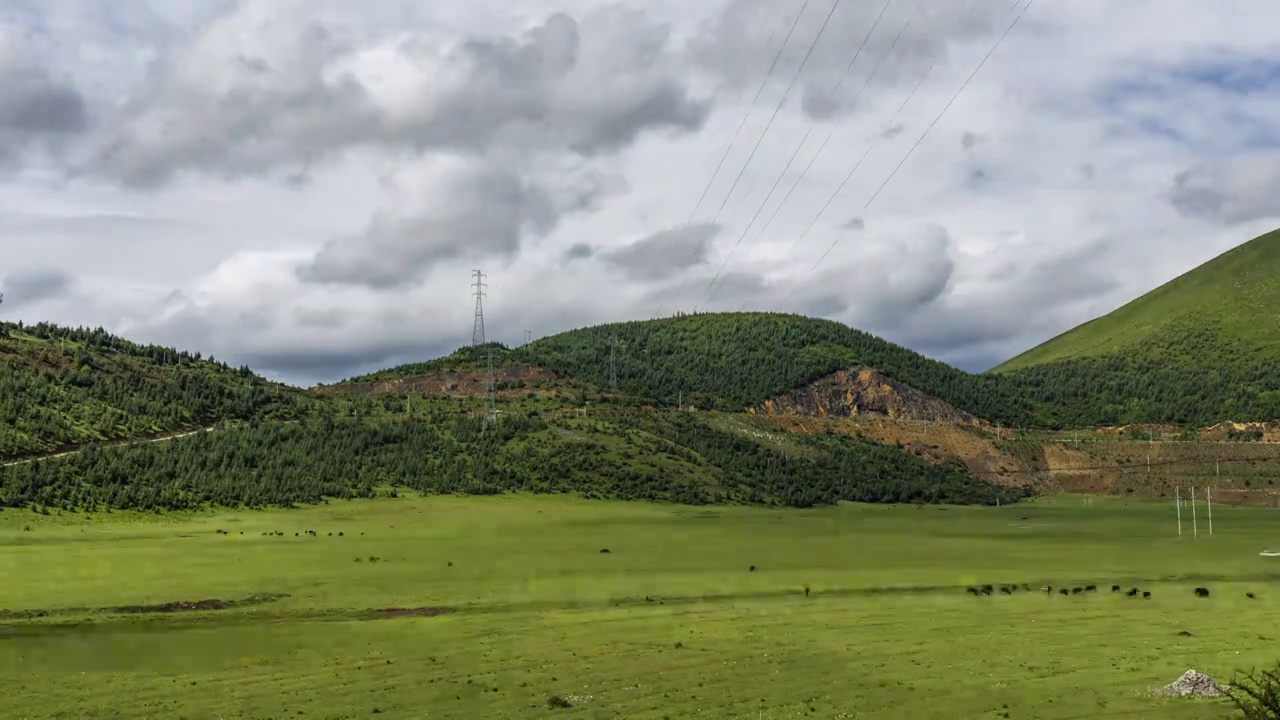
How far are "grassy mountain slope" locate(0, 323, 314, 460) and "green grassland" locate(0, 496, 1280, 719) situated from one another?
95.8 feet

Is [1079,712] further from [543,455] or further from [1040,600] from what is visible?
[543,455]

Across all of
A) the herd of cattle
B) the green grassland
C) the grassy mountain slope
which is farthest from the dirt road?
the herd of cattle

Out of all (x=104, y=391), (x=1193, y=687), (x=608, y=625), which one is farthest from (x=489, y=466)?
(x=1193, y=687)

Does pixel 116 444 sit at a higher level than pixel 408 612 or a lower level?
higher

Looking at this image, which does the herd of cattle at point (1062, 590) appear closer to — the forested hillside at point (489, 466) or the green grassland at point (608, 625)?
the green grassland at point (608, 625)

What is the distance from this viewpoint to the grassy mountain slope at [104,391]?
369ft

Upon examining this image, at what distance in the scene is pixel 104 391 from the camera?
129500 mm

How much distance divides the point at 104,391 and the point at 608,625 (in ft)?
327

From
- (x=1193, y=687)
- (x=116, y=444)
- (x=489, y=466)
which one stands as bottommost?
(x=1193, y=687)

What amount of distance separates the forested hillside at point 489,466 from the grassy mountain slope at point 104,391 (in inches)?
291

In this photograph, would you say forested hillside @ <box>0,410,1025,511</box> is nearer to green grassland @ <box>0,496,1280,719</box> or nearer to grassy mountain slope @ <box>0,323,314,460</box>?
grassy mountain slope @ <box>0,323,314,460</box>

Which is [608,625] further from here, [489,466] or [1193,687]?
[489,466]

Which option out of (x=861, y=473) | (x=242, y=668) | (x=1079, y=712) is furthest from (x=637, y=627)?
(x=861, y=473)

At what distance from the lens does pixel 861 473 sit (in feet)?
504
